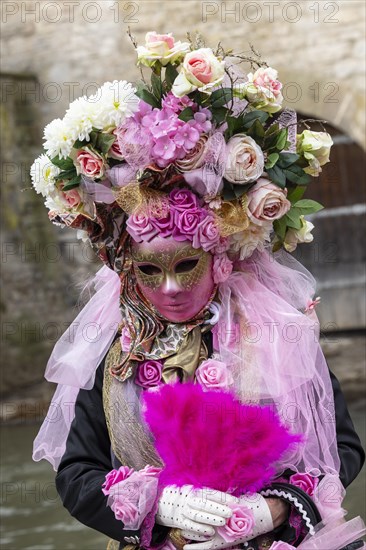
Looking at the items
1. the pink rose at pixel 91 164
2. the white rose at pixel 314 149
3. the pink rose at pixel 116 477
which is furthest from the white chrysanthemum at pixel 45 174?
the pink rose at pixel 116 477

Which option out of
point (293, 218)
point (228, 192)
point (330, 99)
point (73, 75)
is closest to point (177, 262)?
point (228, 192)

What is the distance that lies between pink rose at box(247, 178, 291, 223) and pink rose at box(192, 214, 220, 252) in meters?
0.10

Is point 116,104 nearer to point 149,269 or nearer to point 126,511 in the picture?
point 149,269

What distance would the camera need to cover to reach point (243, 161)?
294 cm

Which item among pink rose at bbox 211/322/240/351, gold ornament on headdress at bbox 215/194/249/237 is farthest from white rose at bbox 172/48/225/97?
pink rose at bbox 211/322/240/351

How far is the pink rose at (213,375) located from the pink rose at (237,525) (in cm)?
33

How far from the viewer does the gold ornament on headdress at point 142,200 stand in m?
2.97

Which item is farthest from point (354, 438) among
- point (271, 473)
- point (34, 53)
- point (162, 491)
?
point (34, 53)

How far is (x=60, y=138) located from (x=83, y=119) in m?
0.09

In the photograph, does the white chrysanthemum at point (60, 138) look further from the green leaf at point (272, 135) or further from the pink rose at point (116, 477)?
the pink rose at point (116, 477)

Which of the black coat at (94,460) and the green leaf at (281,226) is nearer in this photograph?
the black coat at (94,460)

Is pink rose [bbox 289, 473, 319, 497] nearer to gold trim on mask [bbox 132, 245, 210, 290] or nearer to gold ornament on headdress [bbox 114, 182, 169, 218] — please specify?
gold trim on mask [bbox 132, 245, 210, 290]

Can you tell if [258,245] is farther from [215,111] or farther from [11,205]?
[11,205]

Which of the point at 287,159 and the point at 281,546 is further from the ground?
the point at 287,159
